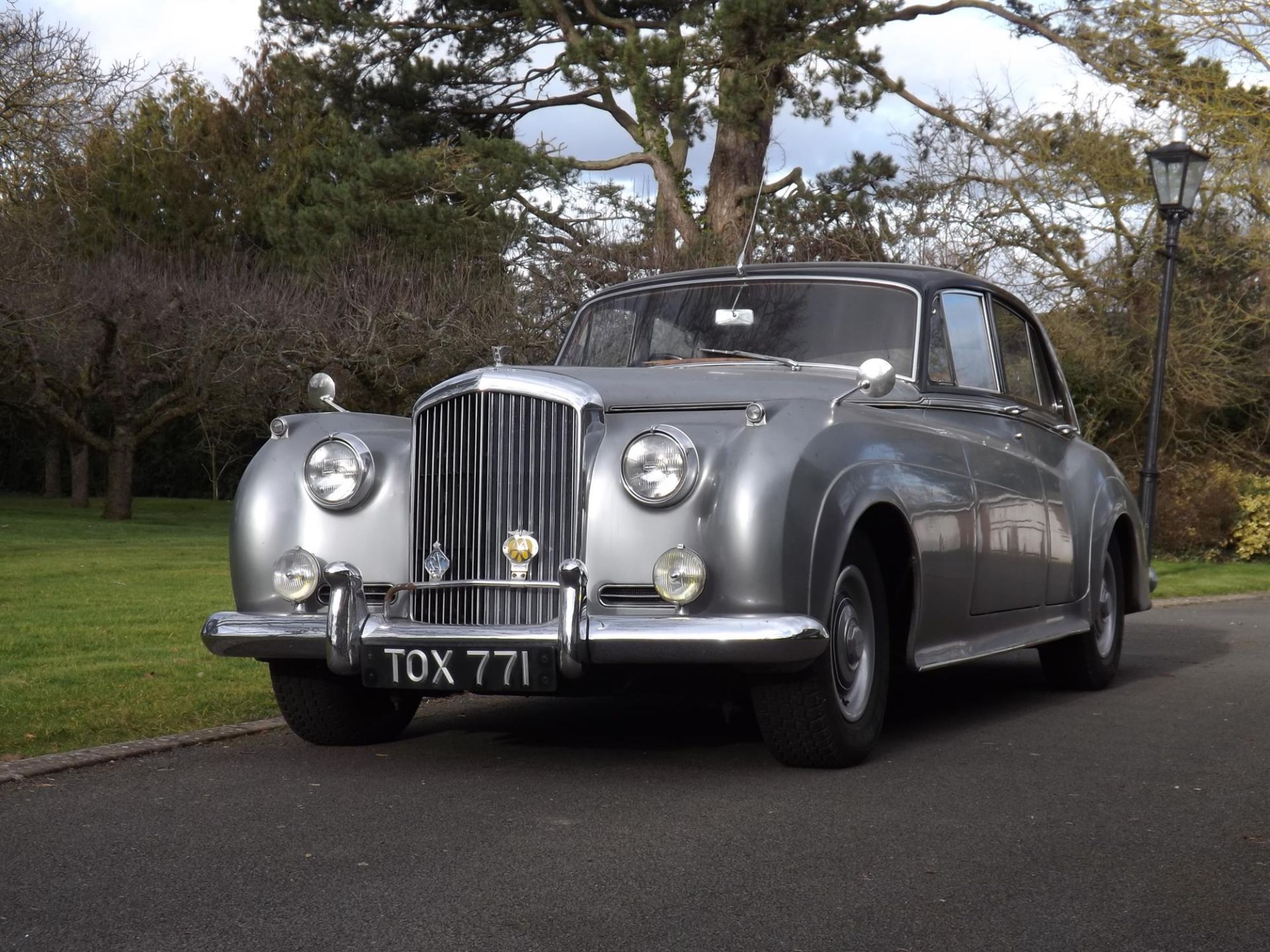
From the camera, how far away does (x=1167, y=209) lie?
595 inches

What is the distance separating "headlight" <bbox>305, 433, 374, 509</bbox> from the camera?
5.64 m

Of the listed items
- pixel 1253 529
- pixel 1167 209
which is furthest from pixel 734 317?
pixel 1253 529

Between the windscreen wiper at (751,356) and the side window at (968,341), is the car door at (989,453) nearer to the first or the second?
the side window at (968,341)

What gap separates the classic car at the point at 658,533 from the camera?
5.09 meters

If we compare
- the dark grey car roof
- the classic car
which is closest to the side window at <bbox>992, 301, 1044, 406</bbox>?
the dark grey car roof

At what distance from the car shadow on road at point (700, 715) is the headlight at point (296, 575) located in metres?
0.97

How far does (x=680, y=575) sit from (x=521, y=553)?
1.92ft

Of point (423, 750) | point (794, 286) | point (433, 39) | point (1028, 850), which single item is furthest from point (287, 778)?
point (433, 39)

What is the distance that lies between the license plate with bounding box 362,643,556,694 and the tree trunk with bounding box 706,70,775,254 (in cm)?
1892

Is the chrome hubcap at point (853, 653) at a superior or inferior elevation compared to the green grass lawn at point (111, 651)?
superior

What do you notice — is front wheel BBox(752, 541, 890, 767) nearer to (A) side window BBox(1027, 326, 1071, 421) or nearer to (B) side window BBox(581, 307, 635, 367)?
(B) side window BBox(581, 307, 635, 367)

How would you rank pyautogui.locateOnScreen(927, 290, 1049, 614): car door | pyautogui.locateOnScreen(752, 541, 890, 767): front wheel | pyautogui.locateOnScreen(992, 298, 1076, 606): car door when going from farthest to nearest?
pyautogui.locateOnScreen(992, 298, 1076, 606): car door < pyautogui.locateOnScreen(927, 290, 1049, 614): car door < pyautogui.locateOnScreen(752, 541, 890, 767): front wheel

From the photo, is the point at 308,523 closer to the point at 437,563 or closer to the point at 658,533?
the point at 437,563

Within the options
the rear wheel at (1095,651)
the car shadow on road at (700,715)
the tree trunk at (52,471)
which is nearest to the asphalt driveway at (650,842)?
the car shadow on road at (700,715)
